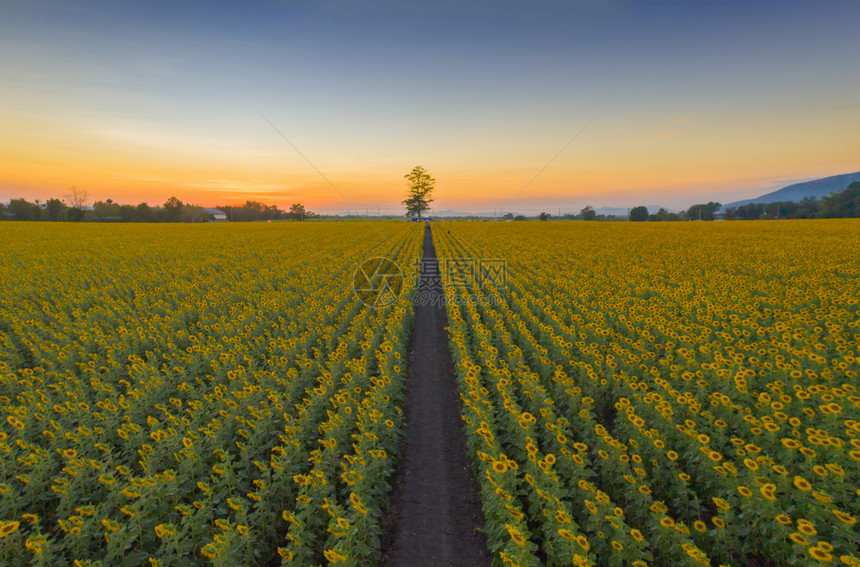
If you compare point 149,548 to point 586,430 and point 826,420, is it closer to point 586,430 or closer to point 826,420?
point 586,430

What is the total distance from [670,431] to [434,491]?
3.82 metres

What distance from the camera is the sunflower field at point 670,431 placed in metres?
3.89

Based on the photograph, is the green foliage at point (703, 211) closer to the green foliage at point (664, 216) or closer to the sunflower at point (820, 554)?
the green foliage at point (664, 216)

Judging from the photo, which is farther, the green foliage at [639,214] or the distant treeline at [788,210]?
the green foliage at [639,214]

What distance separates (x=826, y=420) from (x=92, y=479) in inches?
395

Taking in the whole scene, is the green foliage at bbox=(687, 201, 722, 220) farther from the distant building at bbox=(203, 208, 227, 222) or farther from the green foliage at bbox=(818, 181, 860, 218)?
the distant building at bbox=(203, 208, 227, 222)

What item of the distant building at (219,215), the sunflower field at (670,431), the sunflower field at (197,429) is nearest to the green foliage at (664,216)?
the sunflower field at (670,431)

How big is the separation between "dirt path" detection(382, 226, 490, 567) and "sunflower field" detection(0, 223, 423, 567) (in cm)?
41

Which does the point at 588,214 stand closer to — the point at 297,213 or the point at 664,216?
the point at 664,216

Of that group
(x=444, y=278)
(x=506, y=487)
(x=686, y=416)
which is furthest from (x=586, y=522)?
(x=444, y=278)

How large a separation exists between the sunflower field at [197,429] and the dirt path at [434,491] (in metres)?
0.41

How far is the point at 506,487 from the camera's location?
4684mm

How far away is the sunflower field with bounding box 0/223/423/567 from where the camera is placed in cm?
407

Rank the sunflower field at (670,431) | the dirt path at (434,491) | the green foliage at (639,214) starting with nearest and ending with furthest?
the sunflower field at (670,431)
the dirt path at (434,491)
the green foliage at (639,214)
